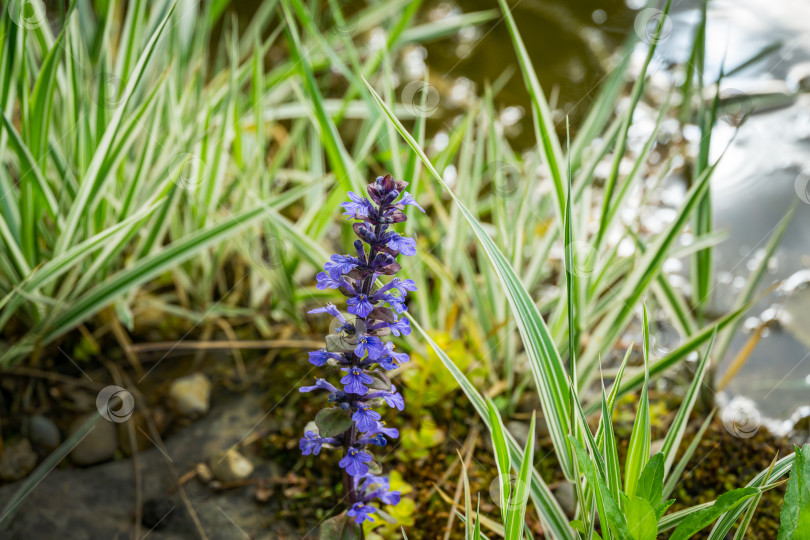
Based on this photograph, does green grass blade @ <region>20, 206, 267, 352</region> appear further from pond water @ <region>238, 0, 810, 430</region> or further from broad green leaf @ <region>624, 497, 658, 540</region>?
pond water @ <region>238, 0, 810, 430</region>

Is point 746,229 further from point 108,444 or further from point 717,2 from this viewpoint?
point 108,444

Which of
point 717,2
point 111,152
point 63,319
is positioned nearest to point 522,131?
point 717,2

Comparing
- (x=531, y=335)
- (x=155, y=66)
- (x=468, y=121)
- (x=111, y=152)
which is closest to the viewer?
(x=531, y=335)

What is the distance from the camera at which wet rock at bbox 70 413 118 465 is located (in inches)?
62.9

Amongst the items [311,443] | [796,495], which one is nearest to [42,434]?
[311,443]

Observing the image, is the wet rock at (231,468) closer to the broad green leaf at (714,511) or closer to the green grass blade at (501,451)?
the green grass blade at (501,451)

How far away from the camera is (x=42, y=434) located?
64.1 inches

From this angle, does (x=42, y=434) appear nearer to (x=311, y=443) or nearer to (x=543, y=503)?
(x=311, y=443)

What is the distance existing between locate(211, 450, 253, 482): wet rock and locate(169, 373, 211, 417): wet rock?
0.18 metres

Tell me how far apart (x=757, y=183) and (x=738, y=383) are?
0.82m

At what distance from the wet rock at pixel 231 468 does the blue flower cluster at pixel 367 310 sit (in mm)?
542

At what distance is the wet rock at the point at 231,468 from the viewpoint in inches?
60.9

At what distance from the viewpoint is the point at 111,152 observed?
1.58m

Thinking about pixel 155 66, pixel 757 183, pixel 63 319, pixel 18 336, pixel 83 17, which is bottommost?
pixel 18 336
